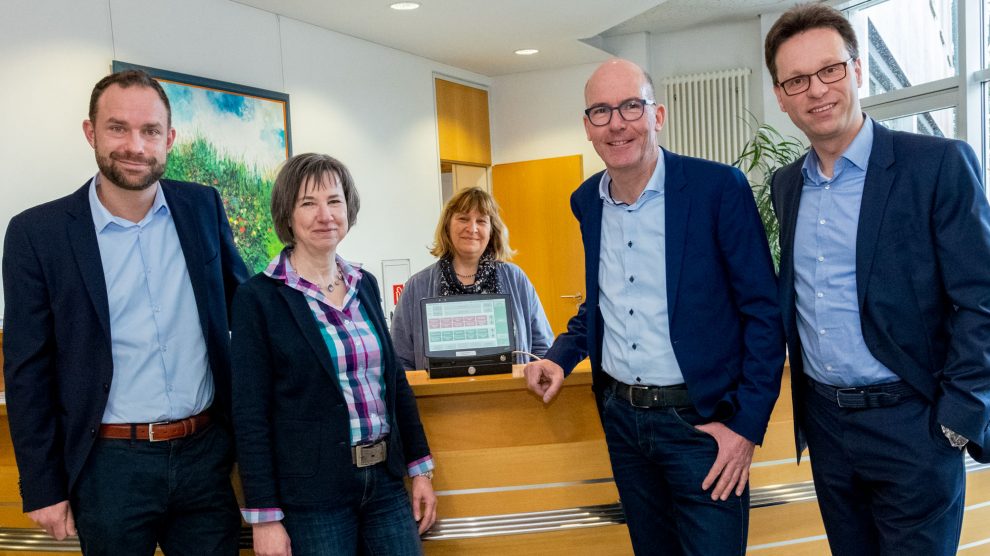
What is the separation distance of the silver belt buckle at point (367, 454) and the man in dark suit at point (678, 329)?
22.4 inches

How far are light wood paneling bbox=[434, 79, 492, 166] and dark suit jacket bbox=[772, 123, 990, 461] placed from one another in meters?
5.67

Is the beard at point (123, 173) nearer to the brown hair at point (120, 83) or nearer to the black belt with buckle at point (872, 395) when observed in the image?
the brown hair at point (120, 83)

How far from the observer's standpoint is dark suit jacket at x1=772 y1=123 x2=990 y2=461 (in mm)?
1611

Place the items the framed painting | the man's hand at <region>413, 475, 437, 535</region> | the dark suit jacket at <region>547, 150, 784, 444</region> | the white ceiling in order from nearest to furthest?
the dark suit jacket at <region>547, 150, 784, 444</region> → the man's hand at <region>413, 475, 437, 535</region> → the framed painting → the white ceiling

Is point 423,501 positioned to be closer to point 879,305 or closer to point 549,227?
point 879,305

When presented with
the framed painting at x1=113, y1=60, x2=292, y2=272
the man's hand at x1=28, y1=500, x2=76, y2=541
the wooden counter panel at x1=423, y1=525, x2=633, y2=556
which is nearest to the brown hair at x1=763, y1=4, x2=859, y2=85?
the wooden counter panel at x1=423, y1=525, x2=633, y2=556

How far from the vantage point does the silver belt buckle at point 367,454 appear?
181 cm

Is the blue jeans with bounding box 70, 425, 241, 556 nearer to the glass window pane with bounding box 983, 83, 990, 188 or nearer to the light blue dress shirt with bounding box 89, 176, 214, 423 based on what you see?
the light blue dress shirt with bounding box 89, 176, 214, 423

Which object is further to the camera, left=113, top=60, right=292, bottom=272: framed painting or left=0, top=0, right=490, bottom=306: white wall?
left=113, top=60, right=292, bottom=272: framed painting

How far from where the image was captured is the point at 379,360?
74.7 inches

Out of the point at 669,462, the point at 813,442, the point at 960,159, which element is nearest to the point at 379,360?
the point at 669,462

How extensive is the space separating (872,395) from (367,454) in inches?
45.2

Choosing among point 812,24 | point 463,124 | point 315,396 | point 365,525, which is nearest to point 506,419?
point 365,525

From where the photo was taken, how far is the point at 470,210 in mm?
3389
